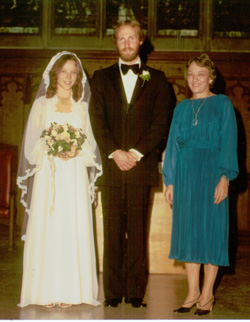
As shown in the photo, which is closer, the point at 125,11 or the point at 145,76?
the point at 145,76

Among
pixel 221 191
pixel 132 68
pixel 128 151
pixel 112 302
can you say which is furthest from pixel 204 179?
pixel 112 302

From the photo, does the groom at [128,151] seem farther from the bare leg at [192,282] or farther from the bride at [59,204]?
the bare leg at [192,282]

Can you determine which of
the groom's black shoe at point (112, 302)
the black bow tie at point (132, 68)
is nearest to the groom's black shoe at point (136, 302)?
the groom's black shoe at point (112, 302)

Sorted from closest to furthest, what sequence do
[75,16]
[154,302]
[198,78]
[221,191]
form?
1. [221,191]
2. [198,78]
3. [154,302]
4. [75,16]

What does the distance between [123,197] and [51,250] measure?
A: 656mm

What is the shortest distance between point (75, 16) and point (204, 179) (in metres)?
4.82

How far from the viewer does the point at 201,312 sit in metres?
3.94

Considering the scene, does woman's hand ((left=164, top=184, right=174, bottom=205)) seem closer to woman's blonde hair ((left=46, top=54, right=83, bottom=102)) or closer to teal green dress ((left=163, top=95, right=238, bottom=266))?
teal green dress ((left=163, top=95, right=238, bottom=266))

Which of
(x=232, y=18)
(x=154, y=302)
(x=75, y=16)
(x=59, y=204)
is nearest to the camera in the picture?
(x=59, y=204)

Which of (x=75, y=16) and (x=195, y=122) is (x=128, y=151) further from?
(x=75, y=16)

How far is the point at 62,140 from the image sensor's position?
4031mm

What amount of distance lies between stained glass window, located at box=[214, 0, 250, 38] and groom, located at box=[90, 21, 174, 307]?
4077 mm

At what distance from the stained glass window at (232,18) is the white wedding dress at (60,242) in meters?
4.47

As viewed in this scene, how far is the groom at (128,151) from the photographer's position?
4.09m
